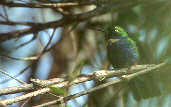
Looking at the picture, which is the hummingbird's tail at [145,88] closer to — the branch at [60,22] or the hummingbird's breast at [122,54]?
the hummingbird's breast at [122,54]

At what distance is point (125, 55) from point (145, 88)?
0.72 meters

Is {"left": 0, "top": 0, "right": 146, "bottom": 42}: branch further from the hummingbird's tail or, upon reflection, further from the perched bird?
the hummingbird's tail

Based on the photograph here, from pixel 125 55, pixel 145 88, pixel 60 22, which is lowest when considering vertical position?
pixel 145 88

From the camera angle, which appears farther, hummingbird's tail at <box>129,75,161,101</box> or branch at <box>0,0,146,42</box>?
branch at <box>0,0,146,42</box>

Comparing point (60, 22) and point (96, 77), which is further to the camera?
point (60, 22)

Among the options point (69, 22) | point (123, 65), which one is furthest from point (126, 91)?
point (69, 22)

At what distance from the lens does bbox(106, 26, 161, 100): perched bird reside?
351cm

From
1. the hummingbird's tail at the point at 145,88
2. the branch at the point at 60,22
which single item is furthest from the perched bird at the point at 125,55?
the branch at the point at 60,22

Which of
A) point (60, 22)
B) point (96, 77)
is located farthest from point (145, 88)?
point (60, 22)

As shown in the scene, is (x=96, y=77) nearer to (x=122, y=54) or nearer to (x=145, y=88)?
(x=145, y=88)

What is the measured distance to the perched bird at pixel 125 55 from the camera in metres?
3.51

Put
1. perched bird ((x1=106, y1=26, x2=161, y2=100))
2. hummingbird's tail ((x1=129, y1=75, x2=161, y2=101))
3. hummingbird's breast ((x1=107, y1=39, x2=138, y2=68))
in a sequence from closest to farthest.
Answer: hummingbird's tail ((x1=129, y1=75, x2=161, y2=101)) < perched bird ((x1=106, y1=26, x2=161, y2=100)) < hummingbird's breast ((x1=107, y1=39, x2=138, y2=68))

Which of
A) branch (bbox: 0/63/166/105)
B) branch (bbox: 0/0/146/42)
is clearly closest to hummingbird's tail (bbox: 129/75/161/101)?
branch (bbox: 0/63/166/105)

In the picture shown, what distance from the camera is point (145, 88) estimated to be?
3498 mm
